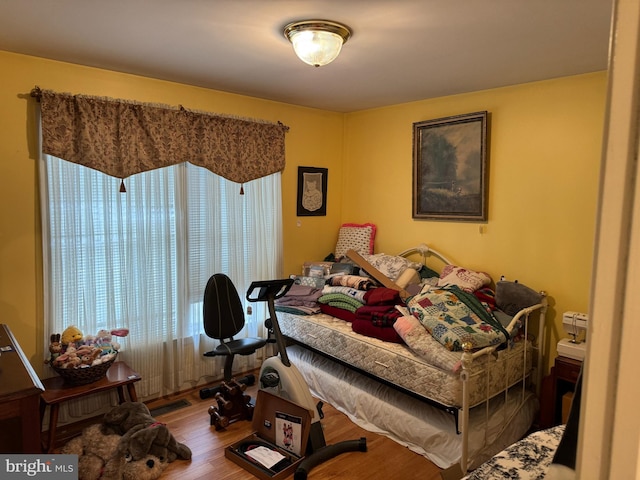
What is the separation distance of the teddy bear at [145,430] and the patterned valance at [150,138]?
165 cm

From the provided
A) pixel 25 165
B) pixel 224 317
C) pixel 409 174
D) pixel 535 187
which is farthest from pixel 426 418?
pixel 25 165

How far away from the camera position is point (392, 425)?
2.93m

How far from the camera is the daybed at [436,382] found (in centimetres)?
258

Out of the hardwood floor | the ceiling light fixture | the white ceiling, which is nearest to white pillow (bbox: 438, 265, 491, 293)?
the hardwood floor

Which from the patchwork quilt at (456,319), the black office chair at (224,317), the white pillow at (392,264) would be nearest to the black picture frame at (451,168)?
the white pillow at (392,264)

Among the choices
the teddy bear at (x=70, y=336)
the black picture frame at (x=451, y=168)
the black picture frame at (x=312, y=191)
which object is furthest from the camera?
the black picture frame at (x=312, y=191)

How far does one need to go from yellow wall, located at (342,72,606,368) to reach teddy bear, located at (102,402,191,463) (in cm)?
260

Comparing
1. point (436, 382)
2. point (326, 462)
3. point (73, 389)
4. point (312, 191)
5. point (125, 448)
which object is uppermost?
point (312, 191)

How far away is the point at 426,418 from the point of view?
282 centimetres

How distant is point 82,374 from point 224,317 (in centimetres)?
109

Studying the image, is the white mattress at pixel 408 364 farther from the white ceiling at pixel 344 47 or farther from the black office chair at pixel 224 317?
the white ceiling at pixel 344 47

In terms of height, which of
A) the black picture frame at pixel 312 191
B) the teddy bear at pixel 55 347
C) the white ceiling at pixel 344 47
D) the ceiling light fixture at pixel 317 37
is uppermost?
the white ceiling at pixel 344 47

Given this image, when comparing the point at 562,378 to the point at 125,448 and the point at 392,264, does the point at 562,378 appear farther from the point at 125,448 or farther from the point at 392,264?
the point at 125,448

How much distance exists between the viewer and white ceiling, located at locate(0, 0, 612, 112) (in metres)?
2.02
